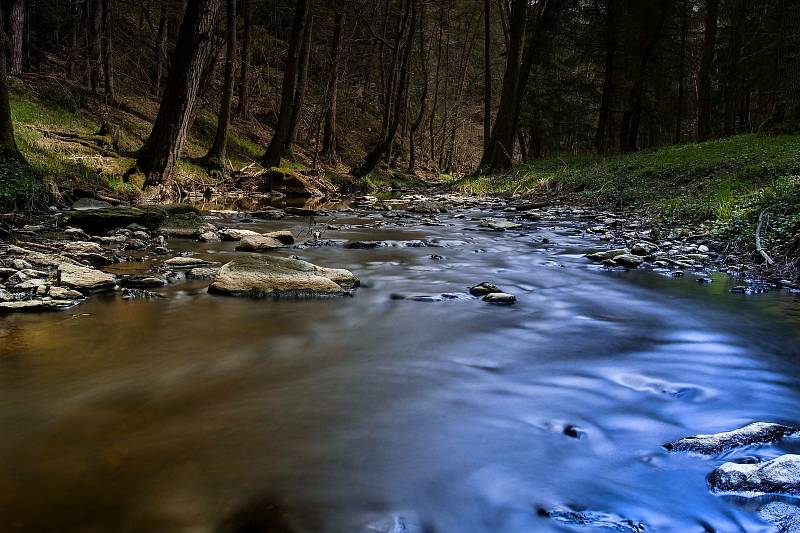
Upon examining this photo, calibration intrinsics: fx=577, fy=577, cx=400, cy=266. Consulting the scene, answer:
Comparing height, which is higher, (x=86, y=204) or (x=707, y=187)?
(x=707, y=187)

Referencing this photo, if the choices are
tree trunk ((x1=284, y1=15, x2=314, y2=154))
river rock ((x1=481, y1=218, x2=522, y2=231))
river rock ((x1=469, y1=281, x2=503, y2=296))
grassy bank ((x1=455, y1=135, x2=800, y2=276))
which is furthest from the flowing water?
Result: tree trunk ((x1=284, y1=15, x2=314, y2=154))

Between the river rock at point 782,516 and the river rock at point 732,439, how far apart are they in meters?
0.42

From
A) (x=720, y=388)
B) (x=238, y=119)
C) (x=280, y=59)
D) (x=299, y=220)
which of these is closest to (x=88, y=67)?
(x=238, y=119)

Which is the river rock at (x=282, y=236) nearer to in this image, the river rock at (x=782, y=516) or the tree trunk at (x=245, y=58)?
the river rock at (x=782, y=516)

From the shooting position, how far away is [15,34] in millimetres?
17188

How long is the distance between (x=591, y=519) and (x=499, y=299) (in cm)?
349

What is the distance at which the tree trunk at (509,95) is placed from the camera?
2142 cm

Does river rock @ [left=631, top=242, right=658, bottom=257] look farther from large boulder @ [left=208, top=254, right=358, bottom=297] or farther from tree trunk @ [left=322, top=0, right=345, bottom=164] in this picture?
tree trunk @ [left=322, top=0, right=345, bottom=164]

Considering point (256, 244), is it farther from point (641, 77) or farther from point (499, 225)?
point (641, 77)

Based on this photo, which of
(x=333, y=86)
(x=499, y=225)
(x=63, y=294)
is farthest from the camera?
(x=333, y=86)

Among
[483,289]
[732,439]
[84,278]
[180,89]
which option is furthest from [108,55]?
[732,439]

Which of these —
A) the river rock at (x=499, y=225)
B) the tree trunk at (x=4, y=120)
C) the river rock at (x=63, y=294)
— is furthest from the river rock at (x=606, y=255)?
the tree trunk at (x=4, y=120)

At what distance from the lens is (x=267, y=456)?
2459mm

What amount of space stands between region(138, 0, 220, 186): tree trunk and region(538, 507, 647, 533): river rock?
12.0 m
